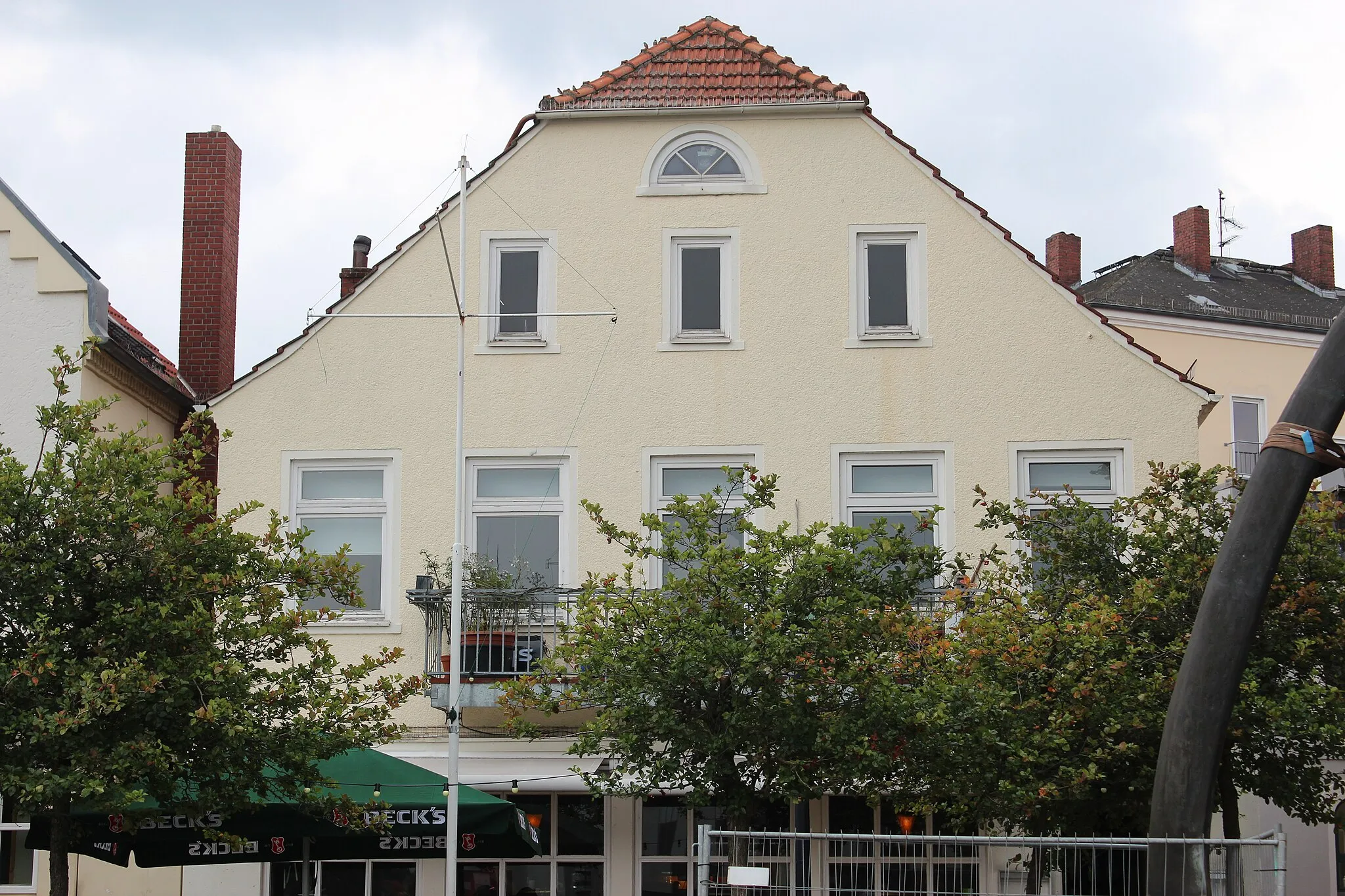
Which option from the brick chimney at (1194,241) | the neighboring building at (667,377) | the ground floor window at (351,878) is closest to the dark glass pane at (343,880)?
the ground floor window at (351,878)

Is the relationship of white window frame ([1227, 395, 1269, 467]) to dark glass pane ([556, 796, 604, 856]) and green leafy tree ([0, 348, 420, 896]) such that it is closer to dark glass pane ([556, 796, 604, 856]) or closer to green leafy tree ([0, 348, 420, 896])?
dark glass pane ([556, 796, 604, 856])

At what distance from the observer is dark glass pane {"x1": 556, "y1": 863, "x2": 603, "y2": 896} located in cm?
1775

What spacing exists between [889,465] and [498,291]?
4658 millimetres

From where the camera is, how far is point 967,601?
15.2 meters

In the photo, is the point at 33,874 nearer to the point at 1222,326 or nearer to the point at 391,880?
the point at 391,880

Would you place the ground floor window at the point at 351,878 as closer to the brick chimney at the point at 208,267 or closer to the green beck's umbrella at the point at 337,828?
the green beck's umbrella at the point at 337,828

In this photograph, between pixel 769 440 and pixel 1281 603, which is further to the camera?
pixel 769 440

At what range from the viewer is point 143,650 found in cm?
1278

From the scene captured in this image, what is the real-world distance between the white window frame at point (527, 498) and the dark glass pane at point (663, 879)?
3287 millimetres

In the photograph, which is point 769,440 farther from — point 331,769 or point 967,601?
point 331,769

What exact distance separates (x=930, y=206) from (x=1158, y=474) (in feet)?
16.4

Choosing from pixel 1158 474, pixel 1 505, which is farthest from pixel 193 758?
pixel 1158 474

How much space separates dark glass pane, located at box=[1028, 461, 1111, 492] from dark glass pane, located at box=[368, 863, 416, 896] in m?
7.70

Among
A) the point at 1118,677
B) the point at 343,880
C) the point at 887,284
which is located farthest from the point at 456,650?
the point at 887,284
